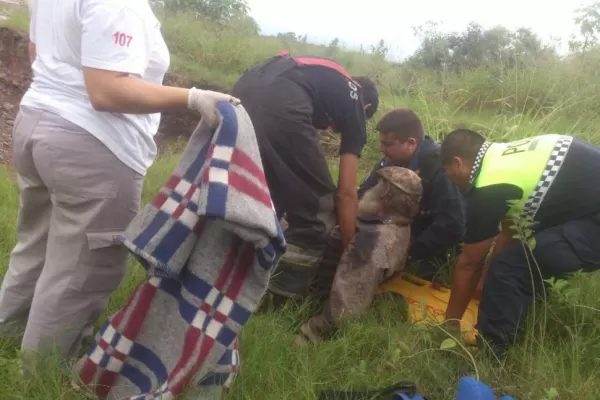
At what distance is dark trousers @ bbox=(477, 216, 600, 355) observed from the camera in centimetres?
274

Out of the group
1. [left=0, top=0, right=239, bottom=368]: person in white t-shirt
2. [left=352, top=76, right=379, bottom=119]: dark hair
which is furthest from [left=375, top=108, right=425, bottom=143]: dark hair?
[left=0, top=0, right=239, bottom=368]: person in white t-shirt

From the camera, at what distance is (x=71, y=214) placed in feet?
6.74

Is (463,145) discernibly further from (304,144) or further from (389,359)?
(389,359)

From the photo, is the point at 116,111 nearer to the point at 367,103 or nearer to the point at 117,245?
the point at 117,245

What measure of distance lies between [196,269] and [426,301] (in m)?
1.82

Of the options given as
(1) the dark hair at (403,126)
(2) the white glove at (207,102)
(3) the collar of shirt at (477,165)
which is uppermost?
(2) the white glove at (207,102)

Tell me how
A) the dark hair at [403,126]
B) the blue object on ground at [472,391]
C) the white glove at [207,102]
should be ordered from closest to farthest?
the white glove at [207,102]
the blue object on ground at [472,391]
the dark hair at [403,126]

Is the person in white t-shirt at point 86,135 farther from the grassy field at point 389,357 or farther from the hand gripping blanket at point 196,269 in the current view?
the grassy field at point 389,357

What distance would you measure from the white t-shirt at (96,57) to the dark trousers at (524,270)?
171cm

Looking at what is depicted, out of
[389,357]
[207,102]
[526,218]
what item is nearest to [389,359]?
[389,357]

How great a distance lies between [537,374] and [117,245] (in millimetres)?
1759

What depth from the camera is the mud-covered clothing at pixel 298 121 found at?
2971 millimetres

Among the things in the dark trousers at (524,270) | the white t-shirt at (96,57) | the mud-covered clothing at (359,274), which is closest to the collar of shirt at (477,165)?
the dark trousers at (524,270)

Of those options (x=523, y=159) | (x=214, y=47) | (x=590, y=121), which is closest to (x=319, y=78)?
(x=523, y=159)
